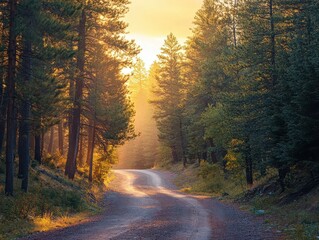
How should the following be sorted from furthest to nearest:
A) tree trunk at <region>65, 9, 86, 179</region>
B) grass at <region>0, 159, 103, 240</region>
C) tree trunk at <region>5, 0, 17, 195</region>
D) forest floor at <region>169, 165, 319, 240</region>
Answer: tree trunk at <region>65, 9, 86, 179</region> < tree trunk at <region>5, 0, 17, 195</region> < grass at <region>0, 159, 103, 240</region> < forest floor at <region>169, 165, 319, 240</region>

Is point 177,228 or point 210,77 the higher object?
point 210,77

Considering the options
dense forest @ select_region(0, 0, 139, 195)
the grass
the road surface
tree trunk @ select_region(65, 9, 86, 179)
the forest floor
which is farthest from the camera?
tree trunk @ select_region(65, 9, 86, 179)

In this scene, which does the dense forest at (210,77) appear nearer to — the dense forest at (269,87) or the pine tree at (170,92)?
the dense forest at (269,87)

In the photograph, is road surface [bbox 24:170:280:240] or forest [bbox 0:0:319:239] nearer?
road surface [bbox 24:170:280:240]

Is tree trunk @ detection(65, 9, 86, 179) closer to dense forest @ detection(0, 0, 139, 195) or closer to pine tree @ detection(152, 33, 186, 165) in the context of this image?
dense forest @ detection(0, 0, 139, 195)

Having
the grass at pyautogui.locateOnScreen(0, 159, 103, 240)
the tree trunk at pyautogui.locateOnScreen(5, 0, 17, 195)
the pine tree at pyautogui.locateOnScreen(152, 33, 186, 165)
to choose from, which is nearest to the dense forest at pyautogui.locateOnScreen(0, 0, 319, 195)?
the tree trunk at pyautogui.locateOnScreen(5, 0, 17, 195)

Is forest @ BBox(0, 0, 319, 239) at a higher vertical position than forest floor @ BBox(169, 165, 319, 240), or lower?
higher

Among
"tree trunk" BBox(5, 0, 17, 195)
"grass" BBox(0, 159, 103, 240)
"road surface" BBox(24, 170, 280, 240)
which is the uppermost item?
"tree trunk" BBox(5, 0, 17, 195)

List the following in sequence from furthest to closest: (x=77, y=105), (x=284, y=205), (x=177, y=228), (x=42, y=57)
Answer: (x=77, y=105) → (x=284, y=205) → (x=42, y=57) → (x=177, y=228)

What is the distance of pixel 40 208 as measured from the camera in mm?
17703

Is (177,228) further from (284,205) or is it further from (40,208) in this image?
(40,208)

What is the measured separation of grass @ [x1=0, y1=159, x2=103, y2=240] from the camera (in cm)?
1445

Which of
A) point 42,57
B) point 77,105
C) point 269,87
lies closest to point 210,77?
point 269,87

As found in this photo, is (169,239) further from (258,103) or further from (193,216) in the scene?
(258,103)
